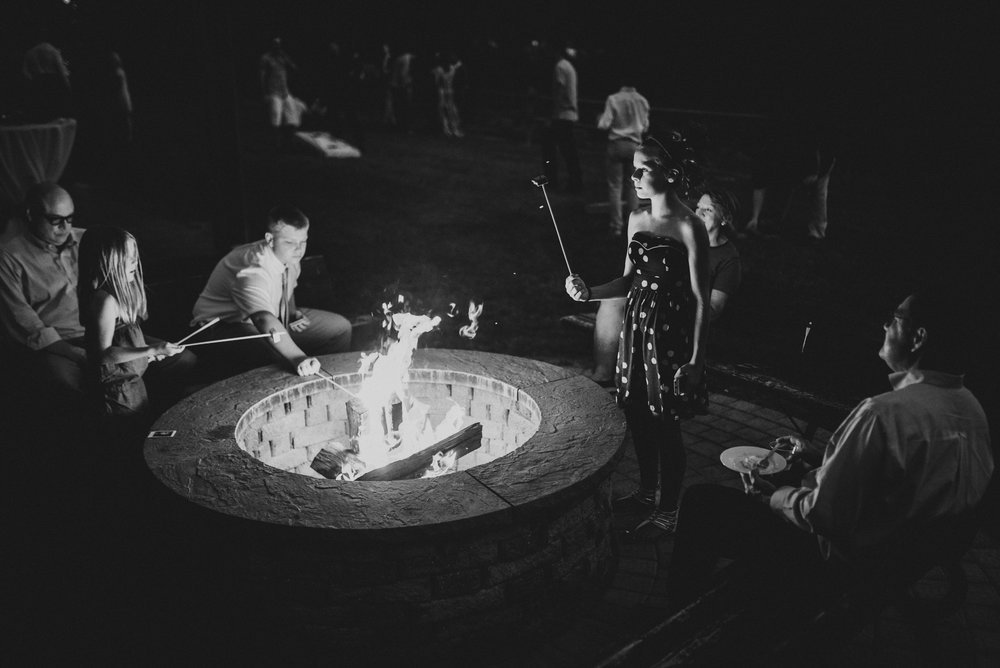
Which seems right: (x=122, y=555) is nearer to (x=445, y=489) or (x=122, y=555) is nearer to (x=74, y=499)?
(x=74, y=499)

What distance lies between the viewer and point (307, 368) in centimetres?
487

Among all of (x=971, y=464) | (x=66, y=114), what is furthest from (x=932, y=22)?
(x=971, y=464)

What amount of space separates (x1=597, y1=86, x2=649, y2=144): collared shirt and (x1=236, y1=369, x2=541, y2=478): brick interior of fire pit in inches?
291

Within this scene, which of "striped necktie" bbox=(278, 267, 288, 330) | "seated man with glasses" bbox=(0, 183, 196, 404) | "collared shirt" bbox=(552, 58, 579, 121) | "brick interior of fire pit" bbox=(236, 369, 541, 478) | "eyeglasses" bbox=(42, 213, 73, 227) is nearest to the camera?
"brick interior of fire pit" bbox=(236, 369, 541, 478)

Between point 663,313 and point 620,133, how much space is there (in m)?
7.84

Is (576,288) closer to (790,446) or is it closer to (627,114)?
(790,446)

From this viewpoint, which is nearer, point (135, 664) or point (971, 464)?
point (971, 464)

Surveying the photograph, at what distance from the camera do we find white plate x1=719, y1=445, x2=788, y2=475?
3363 mm

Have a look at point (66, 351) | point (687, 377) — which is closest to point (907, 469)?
point (687, 377)

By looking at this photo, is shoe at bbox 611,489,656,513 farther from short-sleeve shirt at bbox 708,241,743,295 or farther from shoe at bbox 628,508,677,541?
short-sleeve shirt at bbox 708,241,743,295

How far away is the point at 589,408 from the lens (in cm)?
446

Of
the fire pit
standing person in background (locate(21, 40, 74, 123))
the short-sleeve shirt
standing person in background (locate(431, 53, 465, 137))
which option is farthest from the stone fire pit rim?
standing person in background (locate(431, 53, 465, 137))

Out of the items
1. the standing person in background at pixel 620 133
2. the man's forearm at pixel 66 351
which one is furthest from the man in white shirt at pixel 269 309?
the standing person in background at pixel 620 133

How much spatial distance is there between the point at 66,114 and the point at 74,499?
8231 mm
